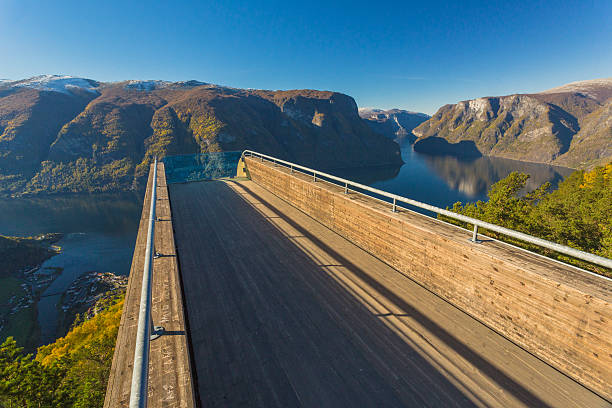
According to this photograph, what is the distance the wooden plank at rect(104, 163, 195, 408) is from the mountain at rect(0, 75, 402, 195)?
11847 centimetres

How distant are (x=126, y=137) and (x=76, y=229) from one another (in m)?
71.0

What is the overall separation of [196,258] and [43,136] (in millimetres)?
183920

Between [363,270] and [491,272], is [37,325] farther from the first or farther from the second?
[491,272]

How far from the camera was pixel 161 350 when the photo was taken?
303cm

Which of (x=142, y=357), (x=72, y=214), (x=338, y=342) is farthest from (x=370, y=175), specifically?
(x=142, y=357)

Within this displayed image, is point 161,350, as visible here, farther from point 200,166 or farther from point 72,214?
point 72,214

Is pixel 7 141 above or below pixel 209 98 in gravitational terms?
below

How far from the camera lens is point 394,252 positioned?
7.21m

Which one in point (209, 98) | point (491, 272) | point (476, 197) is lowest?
point (476, 197)

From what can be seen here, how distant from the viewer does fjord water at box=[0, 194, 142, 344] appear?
45.5 meters

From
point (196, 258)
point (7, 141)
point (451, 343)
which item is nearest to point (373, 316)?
point (451, 343)

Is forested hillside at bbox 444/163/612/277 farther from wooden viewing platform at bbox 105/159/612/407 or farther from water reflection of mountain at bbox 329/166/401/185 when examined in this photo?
water reflection of mountain at bbox 329/166/401/185

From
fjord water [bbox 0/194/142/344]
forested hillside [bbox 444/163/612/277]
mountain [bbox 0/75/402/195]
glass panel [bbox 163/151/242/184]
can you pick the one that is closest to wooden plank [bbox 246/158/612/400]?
forested hillside [bbox 444/163/612/277]

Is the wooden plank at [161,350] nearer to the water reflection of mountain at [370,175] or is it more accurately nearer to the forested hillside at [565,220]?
the forested hillside at [565,220]
